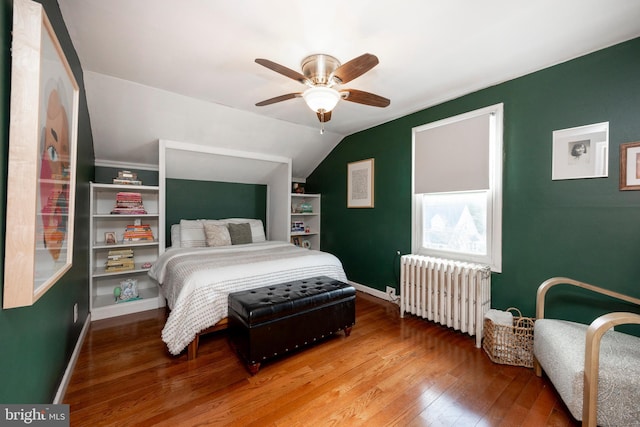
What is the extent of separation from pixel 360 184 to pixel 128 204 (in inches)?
119

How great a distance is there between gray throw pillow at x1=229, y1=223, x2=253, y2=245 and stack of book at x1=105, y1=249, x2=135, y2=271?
1.20 m

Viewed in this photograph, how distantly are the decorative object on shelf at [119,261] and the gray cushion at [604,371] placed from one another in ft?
13.2

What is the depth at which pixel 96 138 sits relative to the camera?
2.91 metres

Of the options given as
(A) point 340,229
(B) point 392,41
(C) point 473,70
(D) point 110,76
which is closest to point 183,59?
(D) point 110,76

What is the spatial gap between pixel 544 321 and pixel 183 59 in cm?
335

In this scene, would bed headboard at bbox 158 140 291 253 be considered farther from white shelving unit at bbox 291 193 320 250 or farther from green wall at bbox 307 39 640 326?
green wall at bbox 307 39 640 326

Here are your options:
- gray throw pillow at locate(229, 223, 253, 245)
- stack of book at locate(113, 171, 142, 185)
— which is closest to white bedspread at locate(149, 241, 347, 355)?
gray throw pillow at locate(229, 223, 253, 245)

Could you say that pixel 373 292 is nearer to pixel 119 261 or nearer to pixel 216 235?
pixel 216 235

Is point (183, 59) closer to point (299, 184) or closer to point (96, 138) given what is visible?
point (96, 138)

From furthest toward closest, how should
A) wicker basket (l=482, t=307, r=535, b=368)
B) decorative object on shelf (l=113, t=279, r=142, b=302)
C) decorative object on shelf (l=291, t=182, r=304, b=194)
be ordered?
decorative object on shelf (l=291, t=182, r=304, b=194) < decorative object on shelf (l=113, t=279, r=142, b=302) < wicker basket (l=482, t=307, r=535, b=368)

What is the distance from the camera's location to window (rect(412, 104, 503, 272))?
2.40 m

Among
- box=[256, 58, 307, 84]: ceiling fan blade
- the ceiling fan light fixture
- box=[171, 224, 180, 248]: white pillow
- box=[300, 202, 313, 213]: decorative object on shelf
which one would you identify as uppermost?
box=[256, 58, 307, 84]: ceiling fan blade

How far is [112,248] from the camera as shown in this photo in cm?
319

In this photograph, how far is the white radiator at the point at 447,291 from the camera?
230 centimetres
